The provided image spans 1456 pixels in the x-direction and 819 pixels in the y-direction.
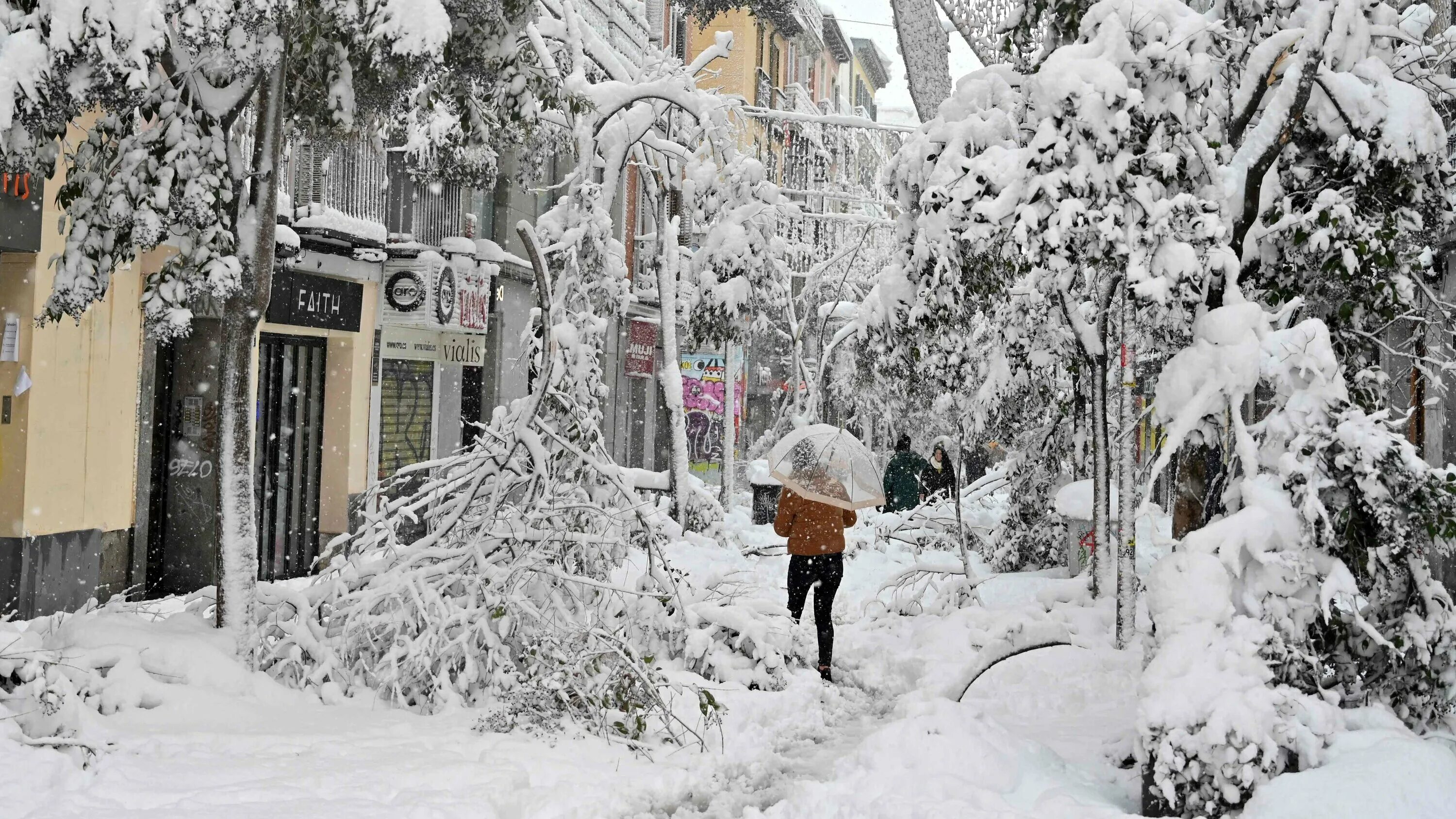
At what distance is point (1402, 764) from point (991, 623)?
478cm

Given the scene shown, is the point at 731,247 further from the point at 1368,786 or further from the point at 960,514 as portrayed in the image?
the point at 1368,786

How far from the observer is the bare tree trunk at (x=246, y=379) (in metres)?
6.76

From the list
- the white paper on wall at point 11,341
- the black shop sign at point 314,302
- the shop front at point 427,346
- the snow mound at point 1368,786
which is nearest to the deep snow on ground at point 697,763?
the snow mound at point 1368,786

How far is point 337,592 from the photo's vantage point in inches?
286

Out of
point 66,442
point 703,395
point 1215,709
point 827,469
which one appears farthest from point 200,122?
point 703,395

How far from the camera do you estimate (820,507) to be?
8508 millimetres

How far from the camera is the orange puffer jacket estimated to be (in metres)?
8.46

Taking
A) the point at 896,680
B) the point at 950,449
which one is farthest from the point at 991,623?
the point at 950,449

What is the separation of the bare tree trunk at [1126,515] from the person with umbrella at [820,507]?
170 centimetres

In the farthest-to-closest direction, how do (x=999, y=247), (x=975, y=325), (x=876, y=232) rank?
1. (x=876, y=232)
2. (x=975, y=325)
3. (x=999, y=247)

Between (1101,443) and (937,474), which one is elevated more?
(1101,443)

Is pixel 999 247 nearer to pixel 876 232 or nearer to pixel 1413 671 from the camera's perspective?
pixel 1413 671

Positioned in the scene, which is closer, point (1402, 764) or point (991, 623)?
point (1402, 764)

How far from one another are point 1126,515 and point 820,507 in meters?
2.14
